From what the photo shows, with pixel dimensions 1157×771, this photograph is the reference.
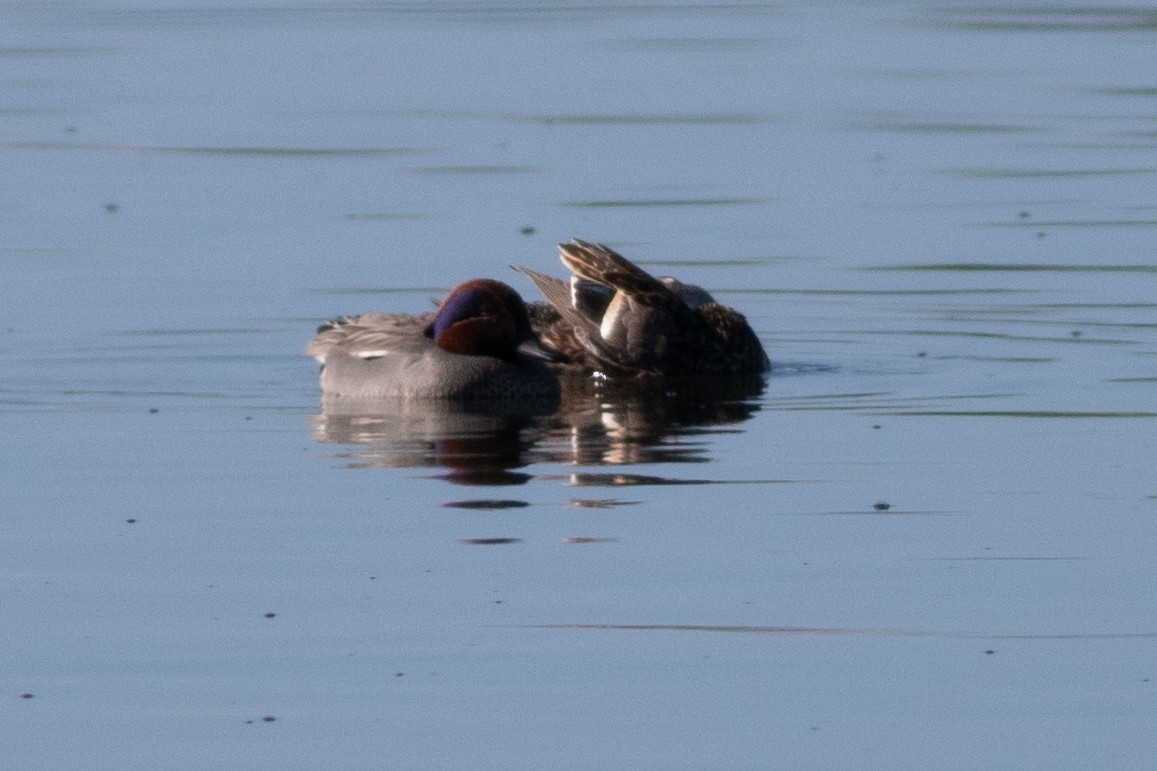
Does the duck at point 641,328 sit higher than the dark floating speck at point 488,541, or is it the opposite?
the duck at point 641,328

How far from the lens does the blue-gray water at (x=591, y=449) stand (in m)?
6.92

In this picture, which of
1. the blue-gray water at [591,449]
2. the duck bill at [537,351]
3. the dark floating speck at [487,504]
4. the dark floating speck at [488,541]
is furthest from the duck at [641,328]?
the dark floating speck at [488,541]

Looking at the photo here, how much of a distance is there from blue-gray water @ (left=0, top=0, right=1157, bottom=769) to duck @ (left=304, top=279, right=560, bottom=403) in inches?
15.6

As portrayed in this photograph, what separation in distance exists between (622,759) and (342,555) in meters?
2.35

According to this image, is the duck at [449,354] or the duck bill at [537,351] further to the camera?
the duck bill at [537,351]

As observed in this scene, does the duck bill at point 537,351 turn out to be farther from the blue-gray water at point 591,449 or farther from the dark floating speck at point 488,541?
the dark floating speck at point 488,541

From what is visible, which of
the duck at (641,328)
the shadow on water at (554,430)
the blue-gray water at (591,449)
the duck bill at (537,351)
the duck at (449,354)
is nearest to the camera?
the blue-gray water at (591,449)

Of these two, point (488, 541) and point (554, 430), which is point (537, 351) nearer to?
point (554, 430)

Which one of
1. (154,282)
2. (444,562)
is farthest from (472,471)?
(154,282)

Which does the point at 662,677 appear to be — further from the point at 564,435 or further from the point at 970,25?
the point at 970,25

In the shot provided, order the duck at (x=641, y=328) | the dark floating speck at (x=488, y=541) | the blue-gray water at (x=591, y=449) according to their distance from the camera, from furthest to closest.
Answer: the duck at (x=641, y=328) < the dark floating speck at (x=488, y=541) < the blue-gray water at (x=591, y=449)

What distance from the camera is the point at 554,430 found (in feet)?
39.3

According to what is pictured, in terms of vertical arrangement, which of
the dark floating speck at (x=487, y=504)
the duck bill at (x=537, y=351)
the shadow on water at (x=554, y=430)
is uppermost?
the duck bill at (x=537, y=351)

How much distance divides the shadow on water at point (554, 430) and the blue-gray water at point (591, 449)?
2.0 inches
